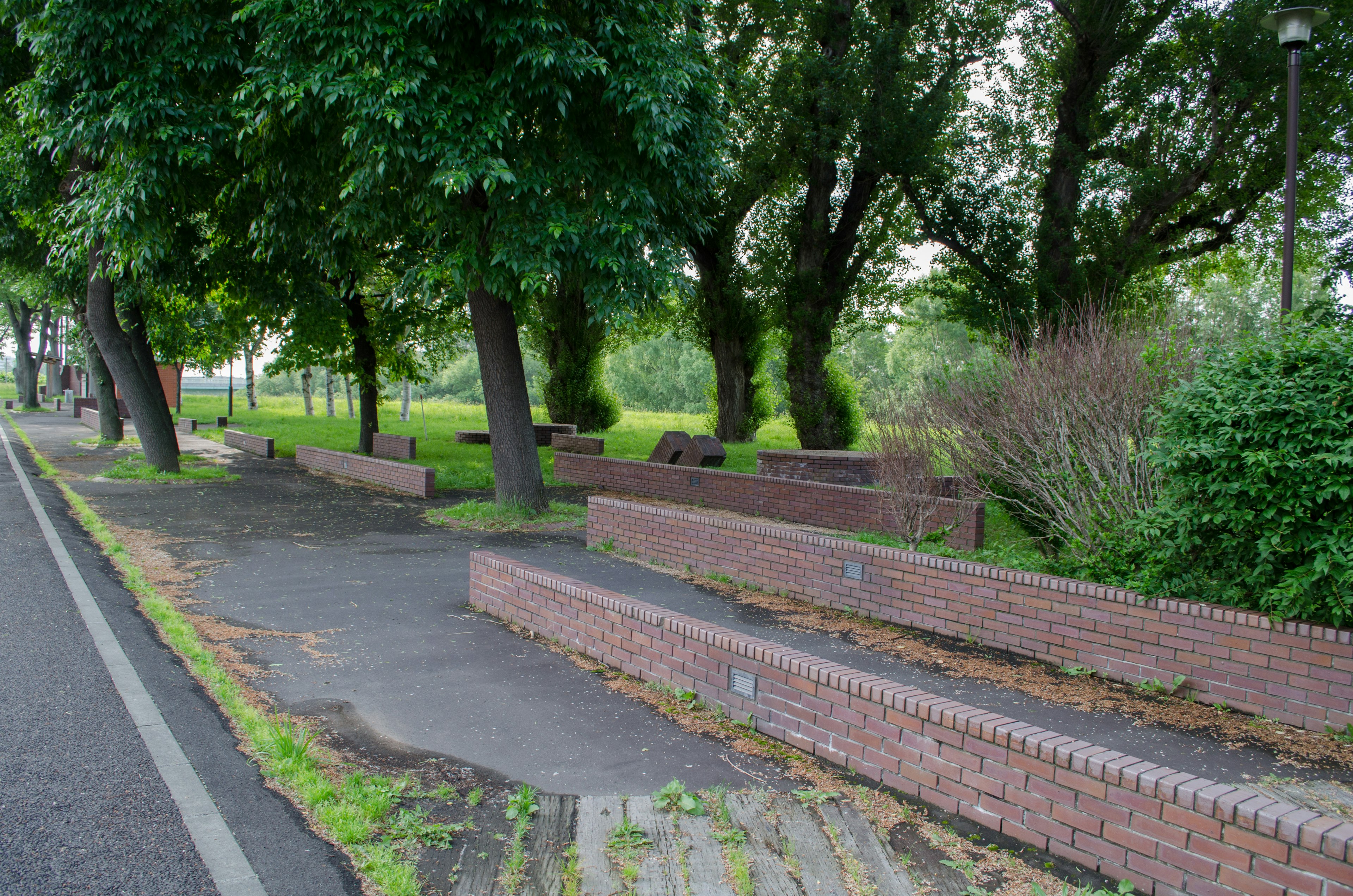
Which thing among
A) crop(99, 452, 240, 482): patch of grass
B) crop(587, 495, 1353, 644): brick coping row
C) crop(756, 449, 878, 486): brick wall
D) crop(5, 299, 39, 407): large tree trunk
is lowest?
crop(99, 452, 240, 482): patch of grass

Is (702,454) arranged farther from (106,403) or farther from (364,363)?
(106,403)

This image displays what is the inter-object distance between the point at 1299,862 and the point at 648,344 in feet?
257

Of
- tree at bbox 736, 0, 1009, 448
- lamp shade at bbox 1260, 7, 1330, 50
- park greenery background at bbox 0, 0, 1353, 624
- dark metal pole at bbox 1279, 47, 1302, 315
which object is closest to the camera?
park greenery background at bbox 0, 0, 1353, 624

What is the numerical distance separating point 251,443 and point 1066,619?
22.0 meters

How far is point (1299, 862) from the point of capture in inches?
110

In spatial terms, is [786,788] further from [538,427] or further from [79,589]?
[538,427]

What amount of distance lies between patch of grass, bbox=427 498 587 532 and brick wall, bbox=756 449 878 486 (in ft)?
13.9

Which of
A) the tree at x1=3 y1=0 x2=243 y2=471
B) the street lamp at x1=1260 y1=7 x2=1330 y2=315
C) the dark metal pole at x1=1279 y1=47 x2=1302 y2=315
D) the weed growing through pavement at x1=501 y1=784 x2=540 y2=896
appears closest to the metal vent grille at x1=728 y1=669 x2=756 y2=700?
the weed growing through pavement at x1=501 y1=784 x2=540 y2=896

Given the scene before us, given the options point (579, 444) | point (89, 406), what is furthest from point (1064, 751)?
point (89, 406)

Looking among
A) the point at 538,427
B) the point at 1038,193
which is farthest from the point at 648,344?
the point at 1038,193

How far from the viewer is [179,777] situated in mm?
3963

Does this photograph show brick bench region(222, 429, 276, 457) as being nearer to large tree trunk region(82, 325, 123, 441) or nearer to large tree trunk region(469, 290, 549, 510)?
large tree trunk region(82, 325, 123, 441)

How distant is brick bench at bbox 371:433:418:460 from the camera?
2061cm

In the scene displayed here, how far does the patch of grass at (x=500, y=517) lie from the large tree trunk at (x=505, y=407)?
0.73ft
